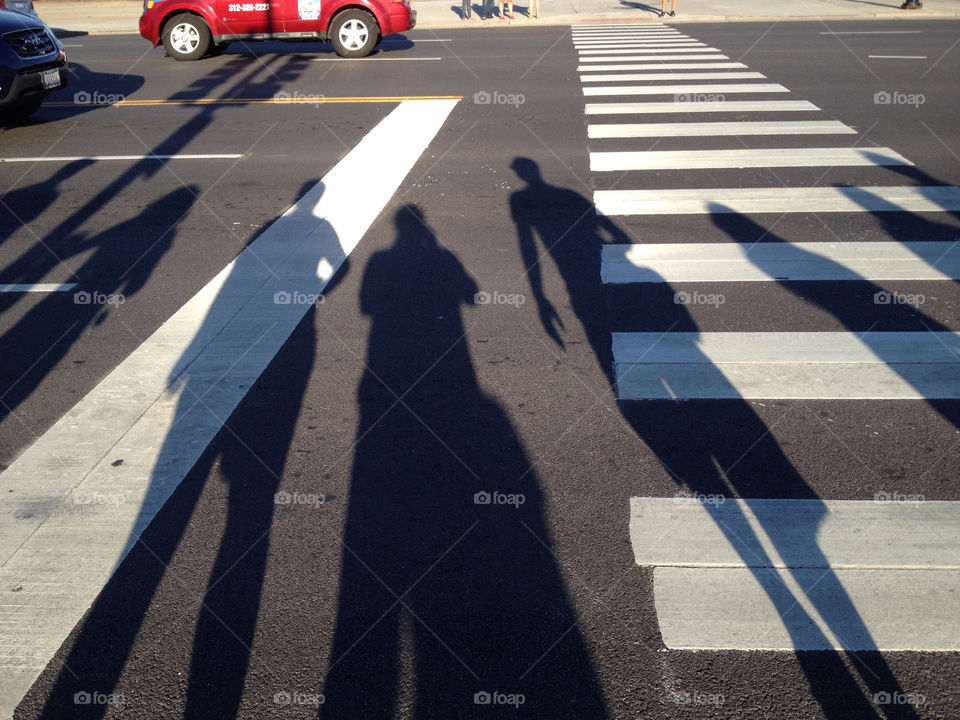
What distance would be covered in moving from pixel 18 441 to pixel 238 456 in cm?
128

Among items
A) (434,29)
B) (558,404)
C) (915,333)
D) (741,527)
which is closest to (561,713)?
(741,527)

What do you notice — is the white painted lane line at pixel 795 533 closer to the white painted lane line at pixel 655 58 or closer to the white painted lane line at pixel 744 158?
the white painted lane line at pixel 744 158

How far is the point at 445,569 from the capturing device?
364 centimetres

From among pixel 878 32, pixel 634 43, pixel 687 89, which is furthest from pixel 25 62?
pixel 878 32

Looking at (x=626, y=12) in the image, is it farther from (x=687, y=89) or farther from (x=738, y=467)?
(x=738, y=467)

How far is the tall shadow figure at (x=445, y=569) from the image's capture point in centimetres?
308

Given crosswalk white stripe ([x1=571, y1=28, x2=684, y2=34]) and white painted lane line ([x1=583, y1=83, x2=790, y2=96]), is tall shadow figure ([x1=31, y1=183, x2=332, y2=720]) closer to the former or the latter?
white painted lane line ([x1=583, y1=83, x2=790, y2=96])

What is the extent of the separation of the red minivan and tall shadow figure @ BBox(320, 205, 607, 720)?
43.1ft

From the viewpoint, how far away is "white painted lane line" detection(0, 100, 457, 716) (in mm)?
3518

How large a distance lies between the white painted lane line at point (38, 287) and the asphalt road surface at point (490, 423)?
0.38 ft

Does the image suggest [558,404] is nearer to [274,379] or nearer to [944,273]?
[274,379]

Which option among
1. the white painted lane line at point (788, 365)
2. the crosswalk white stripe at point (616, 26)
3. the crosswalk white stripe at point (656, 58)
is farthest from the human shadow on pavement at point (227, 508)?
the crosswalk white stripe at point (616, 26)

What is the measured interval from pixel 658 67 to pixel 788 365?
37.2 feet

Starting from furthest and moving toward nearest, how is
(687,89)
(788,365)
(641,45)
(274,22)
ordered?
(641,45) < (274,22) < (687,89) < (788,365)
